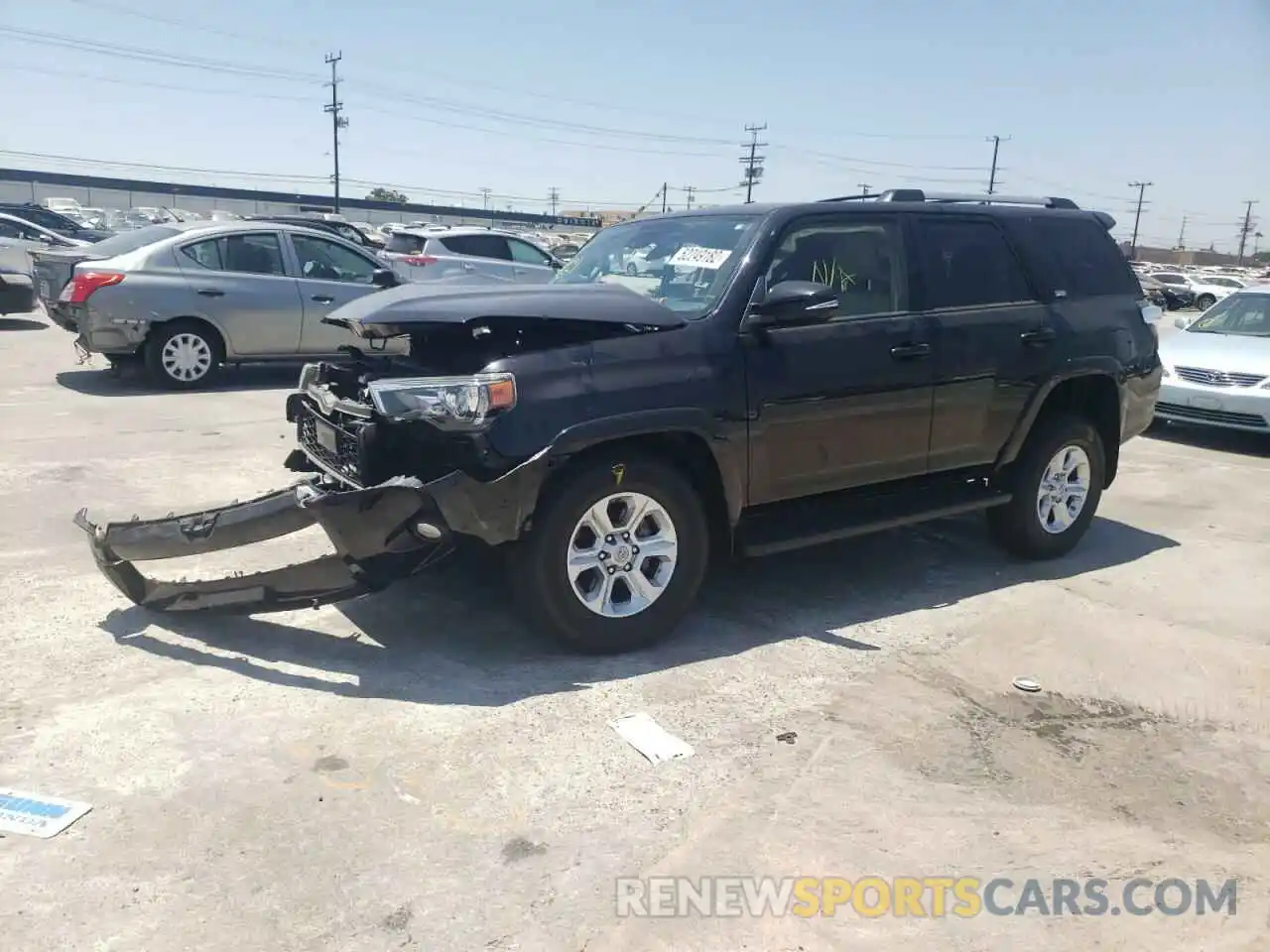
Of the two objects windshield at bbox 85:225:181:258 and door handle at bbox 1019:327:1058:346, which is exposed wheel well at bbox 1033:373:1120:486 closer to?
door handle at bbox 1019:327:1058:346

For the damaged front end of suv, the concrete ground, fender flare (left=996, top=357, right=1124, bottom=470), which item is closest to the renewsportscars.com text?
the concrete ground

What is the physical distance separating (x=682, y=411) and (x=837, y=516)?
1176mm

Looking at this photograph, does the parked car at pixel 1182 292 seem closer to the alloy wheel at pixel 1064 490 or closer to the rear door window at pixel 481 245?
the rear door window at pixel 481 245

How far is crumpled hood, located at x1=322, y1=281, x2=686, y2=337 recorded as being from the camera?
13.0 feet

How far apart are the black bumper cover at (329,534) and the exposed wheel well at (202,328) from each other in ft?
21.2

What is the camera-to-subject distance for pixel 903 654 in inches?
177

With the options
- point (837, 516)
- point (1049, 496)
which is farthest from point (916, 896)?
point (1049, 496)

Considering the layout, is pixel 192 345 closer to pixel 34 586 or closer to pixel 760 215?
pixel 34 586

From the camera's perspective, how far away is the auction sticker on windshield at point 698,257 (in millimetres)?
4645

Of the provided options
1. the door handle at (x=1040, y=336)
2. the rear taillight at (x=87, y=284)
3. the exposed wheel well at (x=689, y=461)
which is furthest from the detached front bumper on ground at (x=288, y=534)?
the rear taillight at (x=87, y=284)

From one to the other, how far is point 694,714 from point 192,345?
8.46 meters

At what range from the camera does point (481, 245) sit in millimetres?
15828

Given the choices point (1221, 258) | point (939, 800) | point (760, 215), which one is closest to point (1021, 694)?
point (939, 800)

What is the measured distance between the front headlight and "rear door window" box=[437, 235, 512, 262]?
12.2 metres
